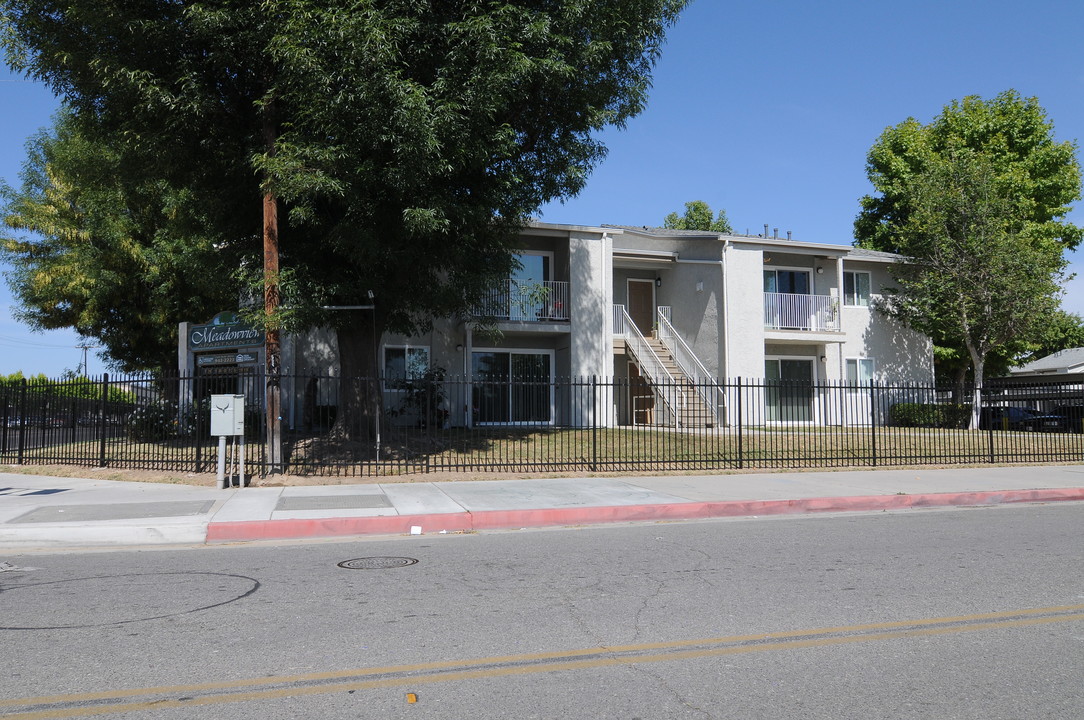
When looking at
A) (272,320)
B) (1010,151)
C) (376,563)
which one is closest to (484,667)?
(376,563)

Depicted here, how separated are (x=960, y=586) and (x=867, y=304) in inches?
944

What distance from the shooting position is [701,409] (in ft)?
75.7

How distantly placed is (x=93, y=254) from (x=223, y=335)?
6.35 m

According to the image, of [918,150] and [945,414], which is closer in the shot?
[945,414]

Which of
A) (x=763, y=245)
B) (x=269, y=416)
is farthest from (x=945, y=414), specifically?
(x=269, y=416)

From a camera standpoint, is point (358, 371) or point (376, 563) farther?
point (358, 371)

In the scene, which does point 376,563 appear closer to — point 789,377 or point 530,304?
point 530,304

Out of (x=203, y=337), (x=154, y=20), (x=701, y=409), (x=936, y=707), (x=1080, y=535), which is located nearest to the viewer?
(x=936, y=707)

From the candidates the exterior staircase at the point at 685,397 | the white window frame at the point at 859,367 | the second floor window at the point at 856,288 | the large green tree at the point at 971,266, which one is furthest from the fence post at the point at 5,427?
the large green tree at the point at 971,266

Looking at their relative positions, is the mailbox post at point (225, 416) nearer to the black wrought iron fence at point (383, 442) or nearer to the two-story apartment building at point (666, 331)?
the black wrought iron fence at point (383, 442)

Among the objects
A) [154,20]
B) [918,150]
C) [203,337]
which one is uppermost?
[918,150]

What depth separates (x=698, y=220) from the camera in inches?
2023

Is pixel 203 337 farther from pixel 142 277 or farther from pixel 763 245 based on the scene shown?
pixel 763 245

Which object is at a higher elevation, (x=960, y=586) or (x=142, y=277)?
(x=142, y=277)
